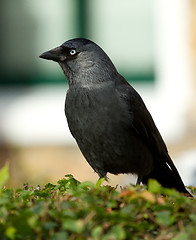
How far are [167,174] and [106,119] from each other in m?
0.84

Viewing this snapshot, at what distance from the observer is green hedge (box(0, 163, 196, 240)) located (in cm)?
217

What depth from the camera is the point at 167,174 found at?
16.1 feet

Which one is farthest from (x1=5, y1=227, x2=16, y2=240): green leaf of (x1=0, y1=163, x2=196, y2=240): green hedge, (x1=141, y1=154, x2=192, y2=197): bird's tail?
(x1=141, y1=154, x2=192, y2=197): bird's tail

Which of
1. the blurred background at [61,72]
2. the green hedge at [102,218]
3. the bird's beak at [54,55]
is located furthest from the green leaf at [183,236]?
the blurred background at [61,72]

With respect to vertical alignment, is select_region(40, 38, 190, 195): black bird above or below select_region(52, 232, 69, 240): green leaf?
below

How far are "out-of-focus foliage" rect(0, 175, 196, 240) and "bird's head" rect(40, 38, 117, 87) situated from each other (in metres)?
2.16

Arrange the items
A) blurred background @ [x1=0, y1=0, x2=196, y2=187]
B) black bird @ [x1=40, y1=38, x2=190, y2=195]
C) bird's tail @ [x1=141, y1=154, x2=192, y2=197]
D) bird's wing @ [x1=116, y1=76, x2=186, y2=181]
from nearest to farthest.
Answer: black bird @ [x1=40, y1=38, x2=190, y2=195] < bird's wing @ [x1=116, y1=76, x2=186, y2=181] < bird's tail @ [x1=141, y1=154, x2=192, y2=197] < blurred background @ [x1=0, y1=0, x2=196, y2=187]

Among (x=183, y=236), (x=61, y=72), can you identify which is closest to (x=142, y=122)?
(x=183, y=236)

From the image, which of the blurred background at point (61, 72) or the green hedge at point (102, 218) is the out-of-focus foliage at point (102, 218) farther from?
the blurred background at point (61, 72)

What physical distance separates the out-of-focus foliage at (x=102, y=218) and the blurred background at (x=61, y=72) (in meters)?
6.49

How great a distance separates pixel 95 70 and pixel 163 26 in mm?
4976

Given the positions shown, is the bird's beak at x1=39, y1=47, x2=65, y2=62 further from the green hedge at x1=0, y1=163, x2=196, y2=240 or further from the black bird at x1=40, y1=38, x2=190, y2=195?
the green hedge at x1=0, y1=163, x2=196, y2=240

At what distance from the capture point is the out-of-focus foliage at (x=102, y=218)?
7.11 ft

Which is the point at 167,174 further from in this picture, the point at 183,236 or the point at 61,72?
the point at 61,72
